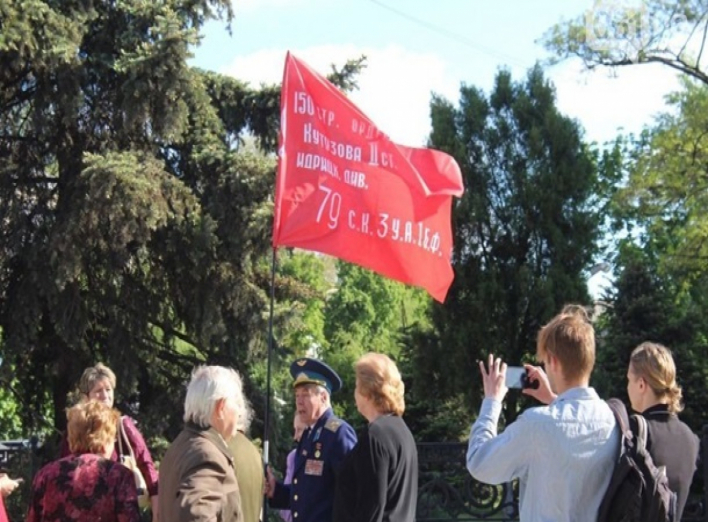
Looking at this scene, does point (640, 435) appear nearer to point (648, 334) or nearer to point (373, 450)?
point (373, 450)

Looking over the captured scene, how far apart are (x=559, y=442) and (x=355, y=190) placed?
4353 millimetres

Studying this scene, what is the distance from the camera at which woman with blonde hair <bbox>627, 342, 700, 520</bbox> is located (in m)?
4.80

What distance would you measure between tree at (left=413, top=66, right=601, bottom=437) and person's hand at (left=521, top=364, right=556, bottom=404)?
2122 centimetres

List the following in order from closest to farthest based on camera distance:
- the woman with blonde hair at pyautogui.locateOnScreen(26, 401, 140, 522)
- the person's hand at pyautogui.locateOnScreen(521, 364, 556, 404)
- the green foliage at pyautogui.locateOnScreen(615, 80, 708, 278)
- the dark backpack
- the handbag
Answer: the dark backpack < the person's hand at pyautogui.locateOnScreen(521, 364, 556, 404) < the woman with blonde hair at pyautogui.locateOnScreen(26, 401, 140, 522) < the handbag < the green foliage at pyautogui.locateOnScreen(615, 80, 708, 278)

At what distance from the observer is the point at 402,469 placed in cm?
506

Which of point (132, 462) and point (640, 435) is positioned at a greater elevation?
point (640, 435)

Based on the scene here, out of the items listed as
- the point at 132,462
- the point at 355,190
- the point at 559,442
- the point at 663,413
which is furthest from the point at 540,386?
the point at 355,190

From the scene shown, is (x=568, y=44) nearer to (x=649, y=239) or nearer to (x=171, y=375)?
(x=171, y=375)

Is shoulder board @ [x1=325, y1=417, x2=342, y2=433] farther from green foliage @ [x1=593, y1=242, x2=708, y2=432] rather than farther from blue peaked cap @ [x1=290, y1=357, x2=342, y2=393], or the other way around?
green foliage @ [x1=593, y1=242, x2=708, y2=432]

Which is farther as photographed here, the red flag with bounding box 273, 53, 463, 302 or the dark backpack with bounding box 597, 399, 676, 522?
the red flag with bounding box 273, 53, 463, 302

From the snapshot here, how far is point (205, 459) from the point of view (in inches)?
173

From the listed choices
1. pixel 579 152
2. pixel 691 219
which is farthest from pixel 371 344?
pixel 691 219

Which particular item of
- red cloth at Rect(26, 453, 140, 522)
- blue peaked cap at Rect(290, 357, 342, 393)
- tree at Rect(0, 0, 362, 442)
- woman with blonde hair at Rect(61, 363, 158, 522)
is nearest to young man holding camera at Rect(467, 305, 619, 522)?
red cloth at Rect(26, 453, 140, 522)

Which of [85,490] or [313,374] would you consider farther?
[313,374]
